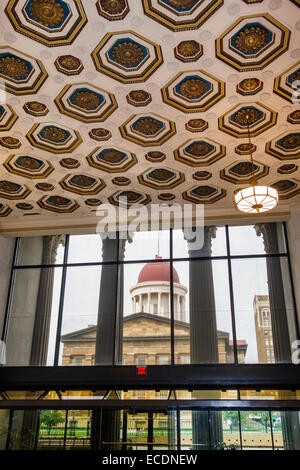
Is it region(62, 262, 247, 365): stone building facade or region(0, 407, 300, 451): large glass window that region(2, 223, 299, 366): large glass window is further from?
region(0, 407, 300, 451): large glass window

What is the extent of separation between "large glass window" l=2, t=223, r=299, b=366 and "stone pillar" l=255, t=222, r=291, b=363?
24mm

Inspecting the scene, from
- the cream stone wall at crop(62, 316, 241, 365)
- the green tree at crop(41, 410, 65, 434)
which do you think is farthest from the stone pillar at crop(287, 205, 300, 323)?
the green tree at crop(41, 410, 65, 434)

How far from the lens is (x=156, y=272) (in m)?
11.0

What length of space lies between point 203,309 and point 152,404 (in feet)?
8.81

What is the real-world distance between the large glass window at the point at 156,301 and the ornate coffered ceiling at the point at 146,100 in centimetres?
153

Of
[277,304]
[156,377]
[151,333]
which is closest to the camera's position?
[156,377]

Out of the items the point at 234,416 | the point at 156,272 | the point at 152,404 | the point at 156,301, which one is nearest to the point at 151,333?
the point at 156,301

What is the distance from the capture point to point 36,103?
689cm

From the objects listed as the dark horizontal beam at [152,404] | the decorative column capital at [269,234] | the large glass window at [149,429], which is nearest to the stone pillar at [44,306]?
the dark horizontal beam at [152,404]

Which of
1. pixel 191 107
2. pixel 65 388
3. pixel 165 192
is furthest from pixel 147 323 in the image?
pixel 191 107

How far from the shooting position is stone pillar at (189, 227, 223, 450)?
10.3 m

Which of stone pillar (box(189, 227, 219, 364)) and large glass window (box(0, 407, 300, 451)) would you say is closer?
large glass window (box(0, 407, 300, 451))

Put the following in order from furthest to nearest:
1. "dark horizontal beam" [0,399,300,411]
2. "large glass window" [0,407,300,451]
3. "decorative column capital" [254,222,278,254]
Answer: "decorative column capital" [254,222,278,254]
"dark horizontal beam" [0,399,300,411]
"large glass window" [0,407,300,451]

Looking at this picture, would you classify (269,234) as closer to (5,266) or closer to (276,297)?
(276,297)
